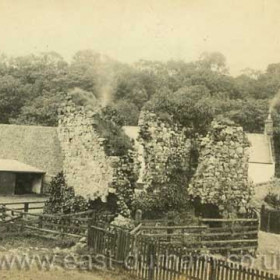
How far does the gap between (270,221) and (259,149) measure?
19.2 m

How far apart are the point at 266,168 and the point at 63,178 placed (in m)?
26.5

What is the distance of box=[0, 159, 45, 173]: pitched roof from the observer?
30580 millimetres

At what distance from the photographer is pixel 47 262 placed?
1248 cm

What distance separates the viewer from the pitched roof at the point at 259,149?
1650 inches

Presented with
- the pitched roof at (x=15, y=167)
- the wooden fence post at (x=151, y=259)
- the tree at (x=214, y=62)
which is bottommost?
the wooden fence post at (x=151, y=259)

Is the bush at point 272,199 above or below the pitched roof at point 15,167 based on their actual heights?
below

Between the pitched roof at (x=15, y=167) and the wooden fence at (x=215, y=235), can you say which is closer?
the wooden fence at (x=215, y=235)

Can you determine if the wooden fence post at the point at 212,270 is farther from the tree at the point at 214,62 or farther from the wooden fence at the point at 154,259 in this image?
the tree at the point at 214,62

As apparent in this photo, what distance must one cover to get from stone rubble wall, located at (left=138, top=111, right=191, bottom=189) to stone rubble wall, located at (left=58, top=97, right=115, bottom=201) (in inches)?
74.1

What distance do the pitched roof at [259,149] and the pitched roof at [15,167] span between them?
59.2 ft

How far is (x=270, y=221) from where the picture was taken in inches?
950

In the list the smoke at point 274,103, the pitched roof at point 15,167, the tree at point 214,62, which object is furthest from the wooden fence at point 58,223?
the tree at point 214,62

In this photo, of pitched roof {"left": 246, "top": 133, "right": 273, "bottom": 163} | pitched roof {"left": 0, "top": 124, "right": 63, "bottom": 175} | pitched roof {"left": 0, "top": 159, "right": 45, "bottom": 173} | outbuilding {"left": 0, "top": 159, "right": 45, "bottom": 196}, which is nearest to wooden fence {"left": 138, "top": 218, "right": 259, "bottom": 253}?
pitched roof {"left": 0, "top": 159, "right": 45, "bottom": 173}

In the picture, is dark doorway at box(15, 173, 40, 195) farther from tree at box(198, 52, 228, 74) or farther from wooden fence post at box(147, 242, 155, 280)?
tree at box(198, 52, 228, 74)
